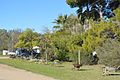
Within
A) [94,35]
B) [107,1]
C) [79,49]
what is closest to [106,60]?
[94,35]

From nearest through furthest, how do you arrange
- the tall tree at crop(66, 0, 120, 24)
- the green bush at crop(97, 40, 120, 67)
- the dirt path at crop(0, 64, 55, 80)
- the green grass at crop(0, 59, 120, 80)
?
1. the dirt path at crop(0, 64, 55, 80)
2. the green grass at crop(0, 59, 120, 80)
3. the green bush at crop(97, 40, 120, 67)
4. the tall tree at crop(66, 0, 120, 24)

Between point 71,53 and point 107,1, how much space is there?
8.93 metres

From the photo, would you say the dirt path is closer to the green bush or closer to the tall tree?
the green bush

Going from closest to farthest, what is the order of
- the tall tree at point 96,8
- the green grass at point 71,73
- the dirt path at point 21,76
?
the dirt path at point 21,76 < the green grass at point 71,73 < the tall tree at point 96,8

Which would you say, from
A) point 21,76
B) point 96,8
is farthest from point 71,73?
point 96,8

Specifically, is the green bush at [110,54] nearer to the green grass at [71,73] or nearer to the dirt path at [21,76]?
the green grass at [71,73]

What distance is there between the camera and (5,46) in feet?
379

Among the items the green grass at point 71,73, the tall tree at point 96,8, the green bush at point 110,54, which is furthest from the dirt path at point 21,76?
the tall tree at point 96,8

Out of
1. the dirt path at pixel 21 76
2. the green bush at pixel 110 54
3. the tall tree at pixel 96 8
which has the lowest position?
the dirt path at pixel 21 76

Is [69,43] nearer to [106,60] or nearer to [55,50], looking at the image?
[55,50]

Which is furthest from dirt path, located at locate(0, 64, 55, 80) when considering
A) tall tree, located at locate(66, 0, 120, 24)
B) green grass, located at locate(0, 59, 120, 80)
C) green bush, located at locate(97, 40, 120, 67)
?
tall tree, located at locate(66, 0, 120, 24)

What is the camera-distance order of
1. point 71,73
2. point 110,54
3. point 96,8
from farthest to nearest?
point 96,8 → point 110,54 → point 71,73

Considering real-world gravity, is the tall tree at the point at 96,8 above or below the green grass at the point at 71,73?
above

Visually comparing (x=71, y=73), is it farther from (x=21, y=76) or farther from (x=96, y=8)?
(x=96, y=8)
